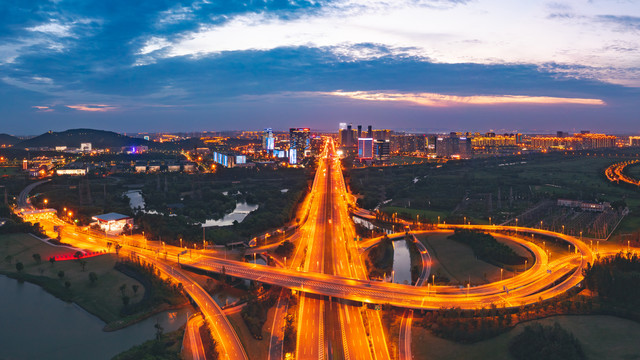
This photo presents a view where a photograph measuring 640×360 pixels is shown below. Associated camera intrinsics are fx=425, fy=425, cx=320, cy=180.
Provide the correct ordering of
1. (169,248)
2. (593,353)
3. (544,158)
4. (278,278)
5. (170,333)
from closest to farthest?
(593,353), (170,333), (278,278), (169,248), (544,158)

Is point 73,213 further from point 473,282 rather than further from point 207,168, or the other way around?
point 207,168

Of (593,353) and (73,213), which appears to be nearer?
(593,353)

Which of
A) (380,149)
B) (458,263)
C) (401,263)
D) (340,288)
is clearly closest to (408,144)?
(380,149)

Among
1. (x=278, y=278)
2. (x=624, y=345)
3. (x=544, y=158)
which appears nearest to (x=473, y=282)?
(x=624, y=345)

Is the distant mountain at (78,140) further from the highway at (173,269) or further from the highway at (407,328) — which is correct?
the highway at (407,328)

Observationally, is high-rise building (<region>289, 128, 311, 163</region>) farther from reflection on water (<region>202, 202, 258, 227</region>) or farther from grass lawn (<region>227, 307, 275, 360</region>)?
grass lawn (<region>227, 307, 275, 360</region>)

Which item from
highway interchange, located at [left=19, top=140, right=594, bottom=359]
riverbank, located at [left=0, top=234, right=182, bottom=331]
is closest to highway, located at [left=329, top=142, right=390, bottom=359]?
highway interchange, located at [left=19, top=140, right=594, bottom=359]
